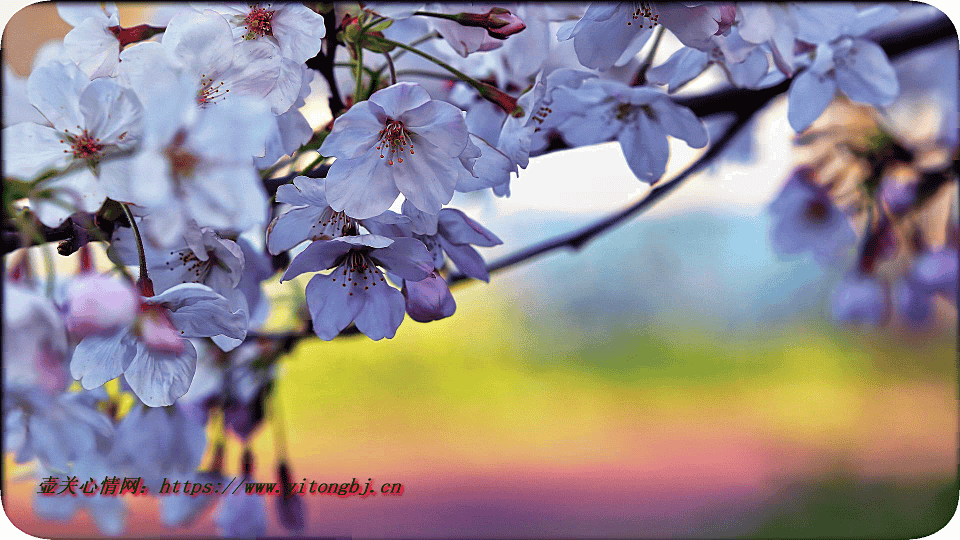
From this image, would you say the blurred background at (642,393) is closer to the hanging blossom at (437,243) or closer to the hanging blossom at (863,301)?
the hanging blossom at (863,301)

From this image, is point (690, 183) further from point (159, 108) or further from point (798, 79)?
point (159, 108)

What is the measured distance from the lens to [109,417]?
413 millimetres

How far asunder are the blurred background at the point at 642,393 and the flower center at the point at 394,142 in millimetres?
257

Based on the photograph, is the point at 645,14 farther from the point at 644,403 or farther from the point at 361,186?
the point at 644,403

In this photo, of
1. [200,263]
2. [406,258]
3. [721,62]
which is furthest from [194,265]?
[721,62]

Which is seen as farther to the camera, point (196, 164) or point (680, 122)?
point (680, 122)

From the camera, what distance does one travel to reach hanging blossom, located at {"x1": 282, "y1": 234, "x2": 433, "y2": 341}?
0.29m

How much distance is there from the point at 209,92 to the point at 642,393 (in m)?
0.64

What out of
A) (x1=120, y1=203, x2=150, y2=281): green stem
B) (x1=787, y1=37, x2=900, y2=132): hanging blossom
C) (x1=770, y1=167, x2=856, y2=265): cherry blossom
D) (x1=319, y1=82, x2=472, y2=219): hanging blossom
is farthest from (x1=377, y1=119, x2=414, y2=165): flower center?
(x1=770, y1=167, x2=856, y2=265): cherry blossom

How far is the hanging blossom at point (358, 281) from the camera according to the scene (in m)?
0.29

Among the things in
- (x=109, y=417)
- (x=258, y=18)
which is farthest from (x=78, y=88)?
(x=109, y=417)

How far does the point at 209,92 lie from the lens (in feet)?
0.92

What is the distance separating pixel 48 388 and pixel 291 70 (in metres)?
0.17

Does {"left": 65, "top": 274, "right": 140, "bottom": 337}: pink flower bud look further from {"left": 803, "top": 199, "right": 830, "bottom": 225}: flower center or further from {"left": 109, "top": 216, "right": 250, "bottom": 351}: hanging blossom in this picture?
{"left": 803, "top": 199, "right": 830, "bottom": 225}: flower center
